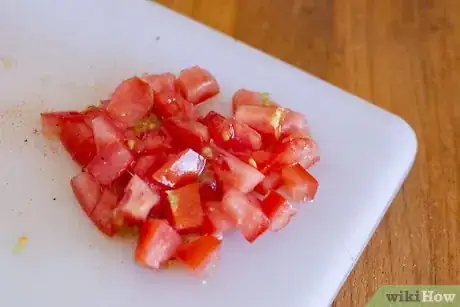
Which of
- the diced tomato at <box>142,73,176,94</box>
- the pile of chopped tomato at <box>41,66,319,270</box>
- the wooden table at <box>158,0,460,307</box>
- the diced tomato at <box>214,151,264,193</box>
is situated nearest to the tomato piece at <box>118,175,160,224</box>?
the pile of chopped tomato at <box>41,66,319,270</box>

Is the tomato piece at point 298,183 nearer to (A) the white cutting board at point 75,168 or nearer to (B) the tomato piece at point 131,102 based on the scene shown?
(A) the white cutting board at point 75,168

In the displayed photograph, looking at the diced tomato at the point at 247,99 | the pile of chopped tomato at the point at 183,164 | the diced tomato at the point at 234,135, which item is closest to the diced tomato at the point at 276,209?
the pile of chopped tomato at the point at 183,164

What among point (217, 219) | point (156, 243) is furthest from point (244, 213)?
point (156, 243)

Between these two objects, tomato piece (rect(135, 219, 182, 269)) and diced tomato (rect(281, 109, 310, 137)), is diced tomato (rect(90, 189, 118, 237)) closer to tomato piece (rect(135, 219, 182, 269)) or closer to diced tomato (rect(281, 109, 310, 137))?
tomato piece (rect(135, 219, 182, 269))

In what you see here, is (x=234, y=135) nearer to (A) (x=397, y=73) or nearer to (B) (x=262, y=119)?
(B) (x=262, y=119)

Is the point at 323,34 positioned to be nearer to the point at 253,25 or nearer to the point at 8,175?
the point at 253,25

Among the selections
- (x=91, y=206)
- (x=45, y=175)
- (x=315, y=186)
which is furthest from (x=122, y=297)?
(x=315, y=186)
